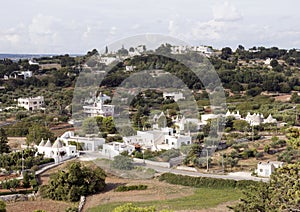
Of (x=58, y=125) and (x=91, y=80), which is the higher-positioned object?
(x=91, y=80)


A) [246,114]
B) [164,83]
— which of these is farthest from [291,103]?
[164,83]

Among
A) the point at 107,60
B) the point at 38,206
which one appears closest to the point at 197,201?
the point at 38,206

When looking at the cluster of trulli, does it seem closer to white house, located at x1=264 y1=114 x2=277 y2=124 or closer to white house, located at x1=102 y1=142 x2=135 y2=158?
white house, located at x1=264 y1=114 x2=277 y2=124

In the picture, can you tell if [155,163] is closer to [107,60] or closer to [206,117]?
[206,117]

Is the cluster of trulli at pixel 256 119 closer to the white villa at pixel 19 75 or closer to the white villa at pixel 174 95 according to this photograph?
the white villa at pixel 174 95

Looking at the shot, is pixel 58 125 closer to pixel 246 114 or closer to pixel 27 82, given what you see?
pixel 246 114

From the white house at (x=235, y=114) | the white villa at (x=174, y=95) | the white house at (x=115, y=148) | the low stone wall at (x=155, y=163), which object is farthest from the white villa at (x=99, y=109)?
the low stone wall at (x=155, y=163)
